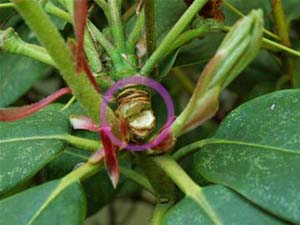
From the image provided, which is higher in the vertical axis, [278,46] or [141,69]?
[141,69]

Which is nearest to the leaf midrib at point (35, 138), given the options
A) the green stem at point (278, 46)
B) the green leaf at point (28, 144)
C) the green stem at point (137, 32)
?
the green leaf at point (28, 144)

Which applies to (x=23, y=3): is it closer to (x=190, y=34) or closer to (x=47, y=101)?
(x=47, y=101)

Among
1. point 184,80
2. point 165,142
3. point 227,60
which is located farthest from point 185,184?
point 184,80

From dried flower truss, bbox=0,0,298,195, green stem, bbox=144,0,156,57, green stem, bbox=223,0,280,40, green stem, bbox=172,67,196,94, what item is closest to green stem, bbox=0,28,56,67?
dried flower truss, bbox=0,0,298,195

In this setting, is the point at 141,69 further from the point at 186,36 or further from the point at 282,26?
the point at 282,26

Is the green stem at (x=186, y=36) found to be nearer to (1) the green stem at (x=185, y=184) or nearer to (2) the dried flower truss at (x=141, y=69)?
(2) the dried flower truss at (x=141, y=69)

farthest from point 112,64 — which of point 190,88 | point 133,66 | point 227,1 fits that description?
point 190,88
